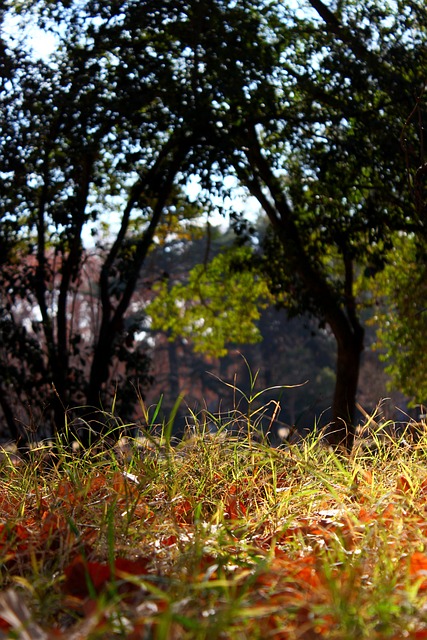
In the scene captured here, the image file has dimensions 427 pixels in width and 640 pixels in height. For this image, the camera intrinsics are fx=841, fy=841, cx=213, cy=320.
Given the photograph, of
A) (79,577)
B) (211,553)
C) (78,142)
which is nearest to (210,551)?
(211,553)

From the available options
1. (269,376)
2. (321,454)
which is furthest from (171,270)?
(321,454)

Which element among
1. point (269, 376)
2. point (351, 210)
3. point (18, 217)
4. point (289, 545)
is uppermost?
point (18, 217)

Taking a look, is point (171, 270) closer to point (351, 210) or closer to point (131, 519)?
point (351, 210)

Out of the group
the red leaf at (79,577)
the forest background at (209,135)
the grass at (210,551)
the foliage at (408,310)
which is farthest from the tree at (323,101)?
the red leaf at (79,577)

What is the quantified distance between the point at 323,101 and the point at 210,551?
6.37m

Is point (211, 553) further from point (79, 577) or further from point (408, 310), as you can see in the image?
point (408, 310)

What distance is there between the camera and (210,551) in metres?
2.27

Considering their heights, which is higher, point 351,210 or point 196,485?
point 351,210

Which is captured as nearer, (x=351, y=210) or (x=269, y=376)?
(x=351, y=210)

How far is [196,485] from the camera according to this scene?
Result: 9.70 feet

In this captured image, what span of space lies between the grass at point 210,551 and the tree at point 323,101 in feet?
14.4

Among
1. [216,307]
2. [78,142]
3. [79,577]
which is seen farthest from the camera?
[216,307]

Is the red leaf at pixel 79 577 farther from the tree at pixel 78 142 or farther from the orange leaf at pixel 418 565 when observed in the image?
the tree at pixel 78 142

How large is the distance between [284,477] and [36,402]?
5726 mm
